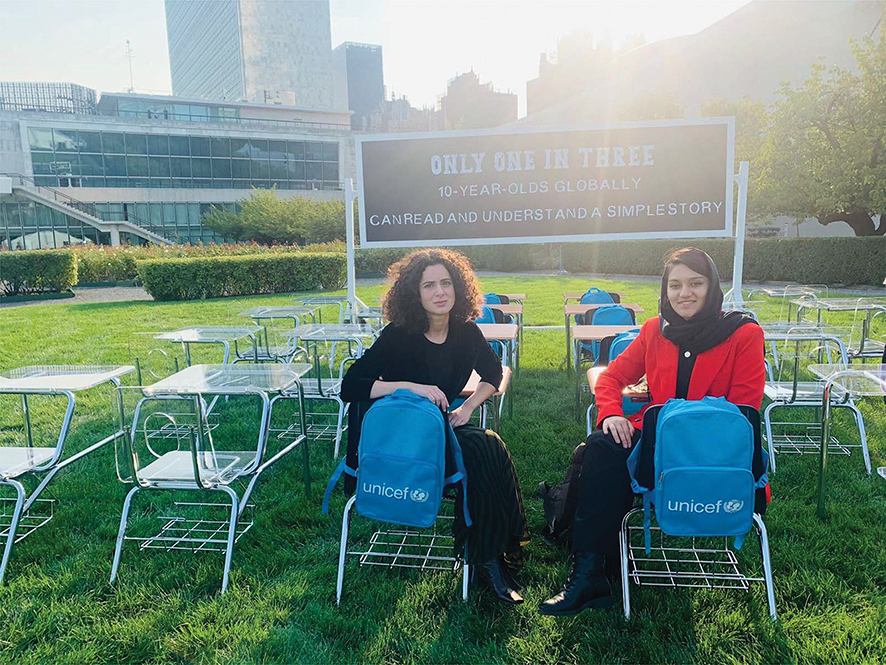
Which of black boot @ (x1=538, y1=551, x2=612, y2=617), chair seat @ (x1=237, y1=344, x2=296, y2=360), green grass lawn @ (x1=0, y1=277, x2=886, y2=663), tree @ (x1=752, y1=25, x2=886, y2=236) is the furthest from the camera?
tree @ (x1=752, y1=25, x2=886, y2=236)

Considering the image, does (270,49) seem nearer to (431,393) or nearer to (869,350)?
(869,350)

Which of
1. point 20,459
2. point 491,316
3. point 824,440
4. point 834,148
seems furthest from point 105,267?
point 834,148

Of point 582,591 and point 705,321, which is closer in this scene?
point 582,591

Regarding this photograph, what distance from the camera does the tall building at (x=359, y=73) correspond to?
18538cm

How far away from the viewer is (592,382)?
10.8ft

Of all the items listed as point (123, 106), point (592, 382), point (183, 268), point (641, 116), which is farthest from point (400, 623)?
point (123, 106)

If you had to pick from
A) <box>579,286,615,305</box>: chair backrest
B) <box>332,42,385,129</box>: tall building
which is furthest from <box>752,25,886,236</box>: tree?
<box>332,42,385,129</box>: tall building

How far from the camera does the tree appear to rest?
16.1 metres

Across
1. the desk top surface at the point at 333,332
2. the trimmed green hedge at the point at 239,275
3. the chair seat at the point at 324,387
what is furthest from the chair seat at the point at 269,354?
the trimmed green hedge at the point at 239,275

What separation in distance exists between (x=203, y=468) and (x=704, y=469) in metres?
2.24

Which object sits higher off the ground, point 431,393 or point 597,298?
point 597,298

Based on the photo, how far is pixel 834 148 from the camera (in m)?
17.6

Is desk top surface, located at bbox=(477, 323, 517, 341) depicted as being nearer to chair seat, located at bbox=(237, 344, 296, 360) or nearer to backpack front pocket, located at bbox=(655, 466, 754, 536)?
chair seat, located at bbox=(237, 344, 296, 360)

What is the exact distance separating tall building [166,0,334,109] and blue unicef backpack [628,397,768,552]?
308 ft
